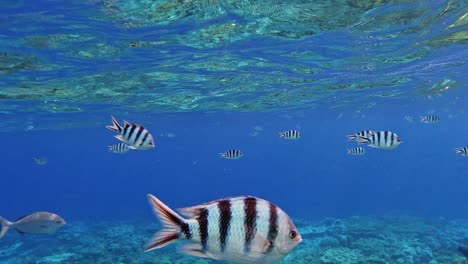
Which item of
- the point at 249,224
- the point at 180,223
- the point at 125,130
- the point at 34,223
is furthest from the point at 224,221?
the point at 34,223

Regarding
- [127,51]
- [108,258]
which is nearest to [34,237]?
[108,258]

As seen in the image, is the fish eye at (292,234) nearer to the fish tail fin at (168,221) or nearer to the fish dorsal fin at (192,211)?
the fish dorsal fin at (192,211)

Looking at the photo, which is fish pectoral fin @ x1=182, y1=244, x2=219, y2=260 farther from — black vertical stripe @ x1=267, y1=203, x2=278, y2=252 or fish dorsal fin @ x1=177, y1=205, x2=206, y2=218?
black vertical stripe @ x1=267, y1=203, x2=278, y2=252

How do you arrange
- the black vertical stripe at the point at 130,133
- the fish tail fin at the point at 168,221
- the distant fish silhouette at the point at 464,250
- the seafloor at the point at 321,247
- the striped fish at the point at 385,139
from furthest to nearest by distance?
the seafloor at the point at 321,247 < the distant fish silhouette at the point at 464,250 < the striped fish at the point at 385,139 < the black vertical stripe at the point at 130,133 < the fish tail fin at the point at 168,221

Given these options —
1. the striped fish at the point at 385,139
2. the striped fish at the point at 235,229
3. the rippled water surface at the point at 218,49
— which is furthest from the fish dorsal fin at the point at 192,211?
the rippled water surface at the point at 218,49

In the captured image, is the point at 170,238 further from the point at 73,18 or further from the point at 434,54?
the point at 434,54

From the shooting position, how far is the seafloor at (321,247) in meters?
17.0

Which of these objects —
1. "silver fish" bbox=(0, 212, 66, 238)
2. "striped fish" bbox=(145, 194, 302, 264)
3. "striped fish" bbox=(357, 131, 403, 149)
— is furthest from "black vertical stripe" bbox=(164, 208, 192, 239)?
"striped fish" bbox=(357, 131, 403, 149)

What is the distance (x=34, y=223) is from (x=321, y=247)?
578 inches

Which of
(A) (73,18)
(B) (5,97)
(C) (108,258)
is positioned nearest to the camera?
(A) (73,18)

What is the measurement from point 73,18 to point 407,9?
1320 centimetres

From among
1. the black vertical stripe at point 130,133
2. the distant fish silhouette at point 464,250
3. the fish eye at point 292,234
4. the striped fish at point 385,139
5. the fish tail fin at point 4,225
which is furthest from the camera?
the distant fish silhouette at point 464,250

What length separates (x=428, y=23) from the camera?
16.7m

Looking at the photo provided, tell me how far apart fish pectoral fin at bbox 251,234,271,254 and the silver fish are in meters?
6.64
